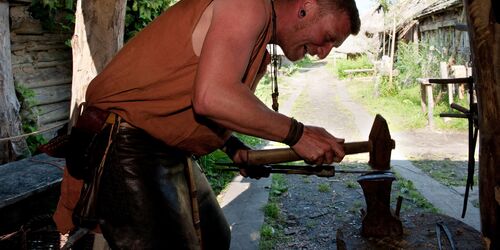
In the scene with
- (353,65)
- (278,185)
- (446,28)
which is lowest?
(278,185)

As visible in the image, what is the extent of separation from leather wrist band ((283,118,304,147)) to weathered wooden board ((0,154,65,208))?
7.51 feet

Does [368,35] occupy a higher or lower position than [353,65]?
higher

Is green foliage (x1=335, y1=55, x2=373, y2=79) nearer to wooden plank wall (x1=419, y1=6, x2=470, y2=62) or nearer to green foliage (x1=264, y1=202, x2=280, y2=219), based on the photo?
wooden plank wall (x1=419, y1=6, x2=470, y2=62)

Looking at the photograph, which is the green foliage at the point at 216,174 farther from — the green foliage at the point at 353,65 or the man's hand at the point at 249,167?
the green foliage at the point at 353,65

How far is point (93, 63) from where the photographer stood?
154 inches

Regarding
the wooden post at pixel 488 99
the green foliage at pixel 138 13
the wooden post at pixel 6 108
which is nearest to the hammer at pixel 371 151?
the wooden post at pixel 488 99

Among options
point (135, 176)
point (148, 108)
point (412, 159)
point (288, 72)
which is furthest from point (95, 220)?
point (288, 72)

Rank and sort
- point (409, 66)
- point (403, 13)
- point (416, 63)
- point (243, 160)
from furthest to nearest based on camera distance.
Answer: point (403, 13) → point (409, 66) → point (416, 63) → point (243, 160)

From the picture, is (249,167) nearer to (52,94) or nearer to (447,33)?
(52,94)

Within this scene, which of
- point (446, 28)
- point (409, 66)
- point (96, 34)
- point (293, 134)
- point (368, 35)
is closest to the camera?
point (293, 134)

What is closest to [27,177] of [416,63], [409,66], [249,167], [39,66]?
[249,167]

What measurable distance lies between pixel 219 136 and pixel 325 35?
658 mm

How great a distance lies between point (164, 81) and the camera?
1.79 meters

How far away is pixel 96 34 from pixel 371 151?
2826mm
